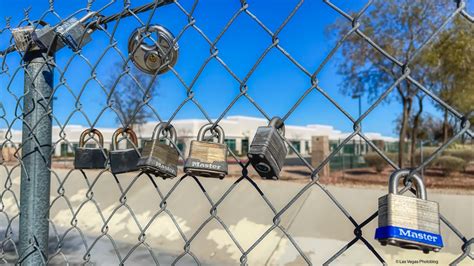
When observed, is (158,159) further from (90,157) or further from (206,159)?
(90,157)

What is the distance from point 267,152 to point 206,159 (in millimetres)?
191

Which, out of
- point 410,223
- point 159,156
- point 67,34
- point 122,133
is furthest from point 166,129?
point 410,223

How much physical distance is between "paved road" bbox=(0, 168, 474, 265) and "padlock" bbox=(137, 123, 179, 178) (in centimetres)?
241

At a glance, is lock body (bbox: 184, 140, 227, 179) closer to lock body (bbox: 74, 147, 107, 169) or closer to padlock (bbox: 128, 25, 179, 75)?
padlock (bbox: 128, 25, 179, 75)

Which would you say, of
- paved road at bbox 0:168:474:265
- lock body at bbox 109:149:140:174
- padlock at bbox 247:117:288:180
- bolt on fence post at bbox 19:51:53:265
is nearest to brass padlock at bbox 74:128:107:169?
lock body at bbox 109:149:140:174

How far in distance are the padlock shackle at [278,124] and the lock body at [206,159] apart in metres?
0.16

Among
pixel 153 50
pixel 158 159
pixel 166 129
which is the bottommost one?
pixel 158 159

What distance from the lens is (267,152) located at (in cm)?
82

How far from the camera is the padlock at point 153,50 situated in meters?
1.15

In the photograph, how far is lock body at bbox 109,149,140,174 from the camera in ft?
3.83

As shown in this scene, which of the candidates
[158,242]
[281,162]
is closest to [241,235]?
[158,242]

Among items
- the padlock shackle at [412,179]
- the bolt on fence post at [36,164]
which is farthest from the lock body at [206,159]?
the bolt on fence post at [36,164]

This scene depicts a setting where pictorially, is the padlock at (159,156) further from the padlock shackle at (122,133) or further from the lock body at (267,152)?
the lock body at (267,152)

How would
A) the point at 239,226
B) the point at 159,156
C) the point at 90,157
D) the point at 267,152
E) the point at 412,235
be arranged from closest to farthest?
the point at 412,235, the point at 267,152, the point at 159,156, the point at 90,157, the point at 239,226
